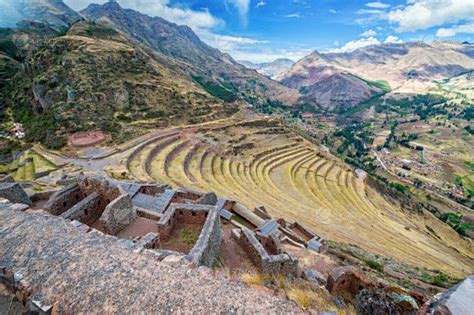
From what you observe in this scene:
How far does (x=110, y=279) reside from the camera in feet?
16.3

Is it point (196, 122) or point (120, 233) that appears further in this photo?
point (196, 122)

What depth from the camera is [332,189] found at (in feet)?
133

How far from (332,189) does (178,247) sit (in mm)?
36394

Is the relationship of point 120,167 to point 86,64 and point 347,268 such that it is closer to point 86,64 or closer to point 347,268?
point 347,268

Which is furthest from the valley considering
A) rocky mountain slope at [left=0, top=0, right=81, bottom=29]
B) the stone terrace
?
rocky mountain slope at [left=0, top=0, right=81, bottom=29]

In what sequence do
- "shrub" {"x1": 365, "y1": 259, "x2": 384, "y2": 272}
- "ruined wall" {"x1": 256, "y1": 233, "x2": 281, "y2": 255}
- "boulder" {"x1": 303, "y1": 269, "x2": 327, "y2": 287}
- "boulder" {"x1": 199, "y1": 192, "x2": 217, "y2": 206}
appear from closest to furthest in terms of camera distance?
"boulder" {"x1": 303, "y1": 269, "x2": 327, "y2": 287}, "ruined wall" {"x1": 256, "y1": 233, "x2": 281, "y2": 255}, "boulder" {"x1": 199, "y1": 192, "x2": 217, "y2": 206}, "shrub" {"x1": 365, "y1": 259, "x2": 384, "y2": 272}

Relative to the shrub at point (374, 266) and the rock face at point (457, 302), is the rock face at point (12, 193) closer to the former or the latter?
the rock face at point (457, 302)

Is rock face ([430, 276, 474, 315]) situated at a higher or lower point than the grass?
higher

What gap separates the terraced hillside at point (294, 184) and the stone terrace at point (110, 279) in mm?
18855

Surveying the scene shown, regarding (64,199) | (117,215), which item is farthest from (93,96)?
(117,215)

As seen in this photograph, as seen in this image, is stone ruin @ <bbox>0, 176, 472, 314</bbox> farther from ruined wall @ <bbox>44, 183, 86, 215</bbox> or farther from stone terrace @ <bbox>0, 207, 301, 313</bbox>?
stone terrace @ <bbox>0, 207, 301, 313</bbox>

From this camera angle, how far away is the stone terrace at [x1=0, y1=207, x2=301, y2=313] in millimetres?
4551

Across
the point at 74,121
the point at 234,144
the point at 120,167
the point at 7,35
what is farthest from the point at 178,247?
the point at 7,35

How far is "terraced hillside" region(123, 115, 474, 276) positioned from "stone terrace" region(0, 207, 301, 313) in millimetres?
18855
